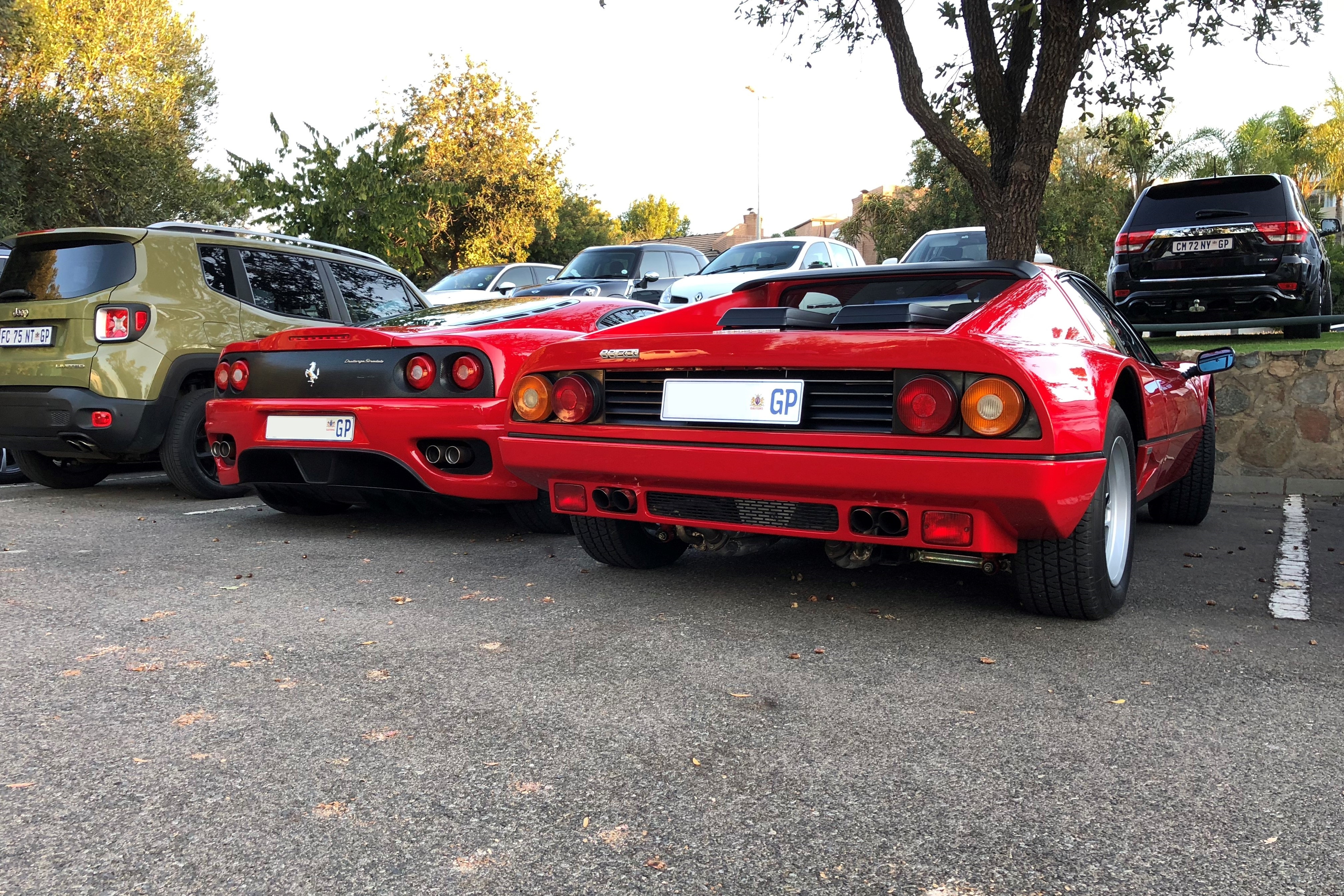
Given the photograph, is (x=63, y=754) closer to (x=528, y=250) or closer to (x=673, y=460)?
(x=673, y=460)

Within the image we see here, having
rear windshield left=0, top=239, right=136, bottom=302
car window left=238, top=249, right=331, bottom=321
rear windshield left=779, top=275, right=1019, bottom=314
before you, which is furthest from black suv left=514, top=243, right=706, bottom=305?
rear windshield left=779, top=275, right=1019, bottom=314

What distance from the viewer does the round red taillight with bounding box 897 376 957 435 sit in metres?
3.22

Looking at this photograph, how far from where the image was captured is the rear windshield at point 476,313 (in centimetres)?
556

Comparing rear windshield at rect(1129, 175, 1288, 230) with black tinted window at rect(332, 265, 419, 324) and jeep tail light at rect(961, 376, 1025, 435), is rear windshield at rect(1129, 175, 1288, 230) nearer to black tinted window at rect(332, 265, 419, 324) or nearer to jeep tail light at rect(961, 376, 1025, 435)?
black tinted window at rect(332, 265, 419, 324)

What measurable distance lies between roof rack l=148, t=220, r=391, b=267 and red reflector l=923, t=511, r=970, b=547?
514cm

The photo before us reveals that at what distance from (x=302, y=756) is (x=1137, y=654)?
2402 mm

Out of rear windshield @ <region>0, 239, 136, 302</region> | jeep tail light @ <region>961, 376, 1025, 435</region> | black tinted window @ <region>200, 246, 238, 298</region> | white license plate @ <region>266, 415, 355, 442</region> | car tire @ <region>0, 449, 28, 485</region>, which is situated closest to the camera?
jeep tail light @ <region>961, 376, 1025, 435</region>

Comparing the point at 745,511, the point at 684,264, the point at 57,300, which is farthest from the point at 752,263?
the point at 745,511

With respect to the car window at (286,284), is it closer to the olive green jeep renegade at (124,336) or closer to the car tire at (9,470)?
the olive green jeep renegade at (124,336)

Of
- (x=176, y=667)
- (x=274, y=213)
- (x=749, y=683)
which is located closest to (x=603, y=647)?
(x=749, y=683)

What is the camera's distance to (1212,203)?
10156 mm

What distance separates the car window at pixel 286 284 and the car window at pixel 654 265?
7.36m

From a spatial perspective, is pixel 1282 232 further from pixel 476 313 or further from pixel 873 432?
pixel 873 432

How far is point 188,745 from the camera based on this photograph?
8.34 ft
